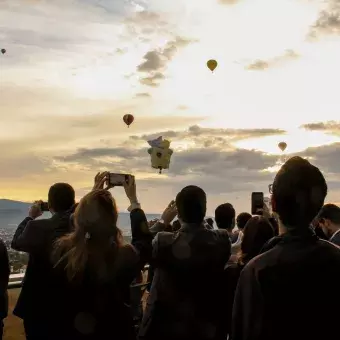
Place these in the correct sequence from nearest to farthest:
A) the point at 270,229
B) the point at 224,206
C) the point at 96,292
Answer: the point at 96,292 → the point at 270,229 → the point at 224,206

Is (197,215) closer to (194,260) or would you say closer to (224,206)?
(194,260)

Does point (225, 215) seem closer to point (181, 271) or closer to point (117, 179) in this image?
point (117, 179)

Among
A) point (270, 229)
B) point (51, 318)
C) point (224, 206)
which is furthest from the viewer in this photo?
point (224, 206)

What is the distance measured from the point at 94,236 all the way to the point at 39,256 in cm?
95

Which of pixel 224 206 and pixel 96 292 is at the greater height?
pixel 224 206

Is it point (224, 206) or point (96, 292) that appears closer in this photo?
point (96, 292)

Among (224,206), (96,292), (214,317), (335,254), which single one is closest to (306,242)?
(335,254)

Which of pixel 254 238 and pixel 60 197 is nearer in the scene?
pixel 60 197

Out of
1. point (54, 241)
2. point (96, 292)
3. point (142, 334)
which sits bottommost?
point (142, 334)

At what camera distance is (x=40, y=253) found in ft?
18.2

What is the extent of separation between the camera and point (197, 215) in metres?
5.54

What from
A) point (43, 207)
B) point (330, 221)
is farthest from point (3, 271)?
point (330, 221)

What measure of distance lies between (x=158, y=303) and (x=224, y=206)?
257 centimetres

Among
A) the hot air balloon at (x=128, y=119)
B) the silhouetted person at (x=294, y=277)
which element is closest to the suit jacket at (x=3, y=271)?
the silhouetted person at (x=294, y=277)
